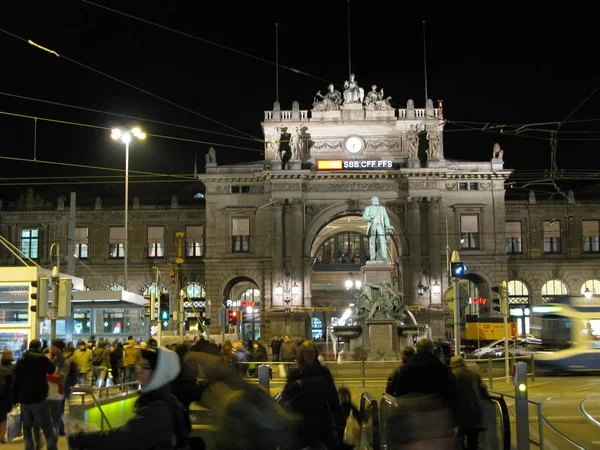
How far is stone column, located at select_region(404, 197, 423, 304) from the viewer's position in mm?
64250

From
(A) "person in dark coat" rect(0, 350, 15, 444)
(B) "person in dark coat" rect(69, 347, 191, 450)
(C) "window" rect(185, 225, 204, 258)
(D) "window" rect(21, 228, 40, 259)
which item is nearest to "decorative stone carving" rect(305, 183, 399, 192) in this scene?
(C) "window" rect(185, 225, 204, 258)

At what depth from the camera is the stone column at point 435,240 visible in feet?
211

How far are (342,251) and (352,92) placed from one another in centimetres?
1920

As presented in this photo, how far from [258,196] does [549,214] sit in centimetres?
2483

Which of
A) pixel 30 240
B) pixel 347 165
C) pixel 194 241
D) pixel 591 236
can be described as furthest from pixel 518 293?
pixel 30 240

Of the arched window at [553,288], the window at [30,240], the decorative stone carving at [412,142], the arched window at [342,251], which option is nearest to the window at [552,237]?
the arched window at [553,288]

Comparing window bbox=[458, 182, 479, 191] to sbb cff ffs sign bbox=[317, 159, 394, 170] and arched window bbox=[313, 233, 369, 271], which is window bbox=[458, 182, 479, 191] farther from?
arched window bbox=[313, 233, 369, 271]

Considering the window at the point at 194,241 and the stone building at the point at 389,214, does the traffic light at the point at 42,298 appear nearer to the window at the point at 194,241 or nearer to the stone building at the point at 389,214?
the stone building at the point at 389,214

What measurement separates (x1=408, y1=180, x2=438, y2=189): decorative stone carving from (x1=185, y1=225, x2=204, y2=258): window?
1954 cm

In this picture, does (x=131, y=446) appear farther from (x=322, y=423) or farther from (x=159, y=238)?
(x=159, y=238)

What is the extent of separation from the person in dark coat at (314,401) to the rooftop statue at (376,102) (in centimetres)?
5790

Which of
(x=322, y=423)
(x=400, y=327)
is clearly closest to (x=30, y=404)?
(x=322, y=423)

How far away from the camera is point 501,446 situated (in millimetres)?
11047

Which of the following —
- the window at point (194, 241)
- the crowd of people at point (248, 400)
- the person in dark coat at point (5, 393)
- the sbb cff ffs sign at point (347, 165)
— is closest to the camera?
the crowd of people at point (248, 400)
